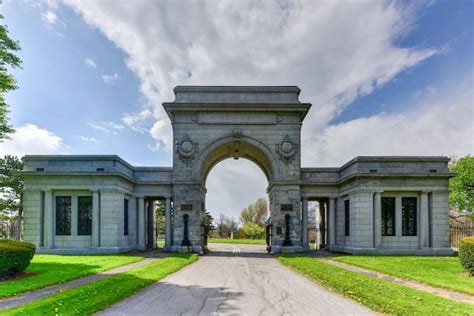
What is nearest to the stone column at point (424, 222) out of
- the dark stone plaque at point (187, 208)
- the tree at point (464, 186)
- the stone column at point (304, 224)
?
the stone column at point (304, 224)

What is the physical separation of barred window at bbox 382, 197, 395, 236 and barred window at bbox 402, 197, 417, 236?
754 millimetres

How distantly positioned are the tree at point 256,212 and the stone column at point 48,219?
163 ft

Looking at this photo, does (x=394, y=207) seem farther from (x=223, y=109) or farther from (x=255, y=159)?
(x=223, y=109)

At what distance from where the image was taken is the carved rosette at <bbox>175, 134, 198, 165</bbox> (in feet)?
82.9

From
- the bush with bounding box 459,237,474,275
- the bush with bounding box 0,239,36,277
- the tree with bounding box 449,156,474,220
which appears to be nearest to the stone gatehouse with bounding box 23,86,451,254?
the bush with bounding box 459,237,474,275

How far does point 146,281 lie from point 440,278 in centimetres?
1084

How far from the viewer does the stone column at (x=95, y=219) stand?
22391 mm

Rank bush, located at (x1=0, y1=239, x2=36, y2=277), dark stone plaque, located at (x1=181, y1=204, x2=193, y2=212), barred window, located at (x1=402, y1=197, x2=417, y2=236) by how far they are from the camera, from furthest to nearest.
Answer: dark stone plaque, located at (x1=181, y1=204, x2=193, y2=212), barred window, located at (x1=402, y1=197, x2=417, y2=236), bush, located at (x1=0, y1=239, x2=36, y2=277)

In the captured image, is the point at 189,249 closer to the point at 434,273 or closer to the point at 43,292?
the point at 43,292

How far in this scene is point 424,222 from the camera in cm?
2280

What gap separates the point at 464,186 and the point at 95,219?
105 feet

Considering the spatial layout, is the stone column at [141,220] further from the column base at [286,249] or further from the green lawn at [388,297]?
the green lawn at [388,297]

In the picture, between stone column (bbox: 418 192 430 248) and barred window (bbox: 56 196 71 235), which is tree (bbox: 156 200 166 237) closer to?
barred window (bbox: 56 196 71 235)

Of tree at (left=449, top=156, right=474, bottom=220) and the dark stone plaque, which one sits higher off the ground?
tree at (left=449, top=156, right=474, bottom=220)
